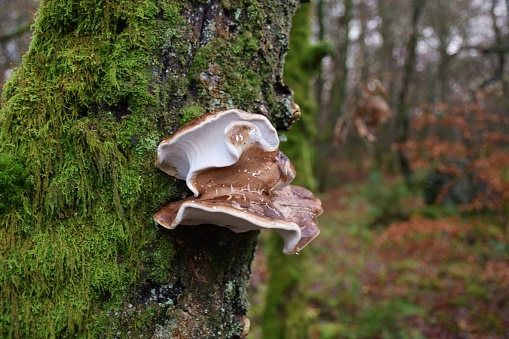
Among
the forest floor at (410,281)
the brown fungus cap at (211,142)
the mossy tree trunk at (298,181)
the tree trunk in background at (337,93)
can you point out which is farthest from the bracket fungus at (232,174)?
the tree trunk in background at (337,93)

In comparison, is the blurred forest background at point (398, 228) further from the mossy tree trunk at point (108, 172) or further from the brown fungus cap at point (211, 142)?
the brown fungus cap at point (211, 142)

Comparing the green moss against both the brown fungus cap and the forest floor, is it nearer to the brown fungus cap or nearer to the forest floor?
the brown fungus cap

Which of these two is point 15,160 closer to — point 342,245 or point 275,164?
point 275,164

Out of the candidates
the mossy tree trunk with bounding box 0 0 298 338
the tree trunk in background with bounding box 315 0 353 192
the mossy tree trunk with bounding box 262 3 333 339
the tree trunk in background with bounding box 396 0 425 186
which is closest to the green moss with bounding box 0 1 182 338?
the mossy tree trunk with bounding box 0 0 298 338

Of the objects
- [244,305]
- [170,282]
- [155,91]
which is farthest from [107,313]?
[155,91]

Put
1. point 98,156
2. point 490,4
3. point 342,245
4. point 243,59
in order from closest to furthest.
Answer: point 98,156
point 243,59
point 342,245
point 490,4

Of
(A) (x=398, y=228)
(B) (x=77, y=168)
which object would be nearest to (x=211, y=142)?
(B) (x=77, y=168)
